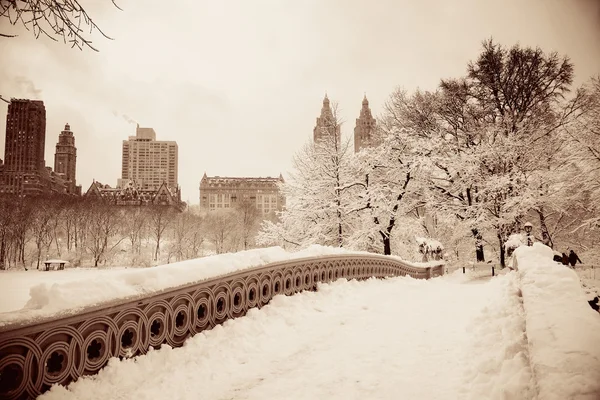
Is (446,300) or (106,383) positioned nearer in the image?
(106,383)

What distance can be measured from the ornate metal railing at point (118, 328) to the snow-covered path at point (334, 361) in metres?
0.17

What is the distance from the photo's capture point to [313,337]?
5.75 m

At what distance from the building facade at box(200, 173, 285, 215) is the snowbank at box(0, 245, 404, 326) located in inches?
6177

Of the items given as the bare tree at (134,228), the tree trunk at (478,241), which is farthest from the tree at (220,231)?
the tree trunk at (478,241)

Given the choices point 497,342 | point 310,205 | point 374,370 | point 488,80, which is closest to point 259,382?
point 374,370

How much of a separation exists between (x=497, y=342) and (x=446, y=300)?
16.5 ft

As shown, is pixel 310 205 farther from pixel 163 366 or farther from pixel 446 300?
pixel 163 366

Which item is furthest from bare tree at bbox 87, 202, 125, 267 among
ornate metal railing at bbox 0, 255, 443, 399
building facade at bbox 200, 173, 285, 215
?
building facade at bbox 200, 173, 285, 215

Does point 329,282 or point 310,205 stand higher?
point 310,205

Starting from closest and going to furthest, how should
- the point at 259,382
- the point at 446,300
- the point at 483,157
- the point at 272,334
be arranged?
the point at 259,382
the point at 272,334
the point at 446,300
the point at 483,157

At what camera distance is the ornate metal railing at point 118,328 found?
2881 millimetres

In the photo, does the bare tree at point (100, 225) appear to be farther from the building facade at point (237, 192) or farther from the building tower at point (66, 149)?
the building facade at point (237, 192)

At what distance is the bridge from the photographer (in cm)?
248

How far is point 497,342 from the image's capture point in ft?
14.5
